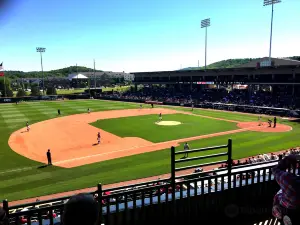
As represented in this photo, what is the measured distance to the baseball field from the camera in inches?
723

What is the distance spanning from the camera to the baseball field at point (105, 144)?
18.4 metres

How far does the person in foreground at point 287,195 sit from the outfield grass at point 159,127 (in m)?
23.9

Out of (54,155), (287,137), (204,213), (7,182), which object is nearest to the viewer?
(204,213)

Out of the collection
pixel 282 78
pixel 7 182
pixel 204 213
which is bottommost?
pixel 7 182

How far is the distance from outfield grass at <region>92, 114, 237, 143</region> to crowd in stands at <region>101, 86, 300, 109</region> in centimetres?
1826

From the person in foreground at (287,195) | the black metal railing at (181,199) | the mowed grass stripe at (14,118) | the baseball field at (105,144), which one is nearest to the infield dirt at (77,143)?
the baseball field at (105,144)

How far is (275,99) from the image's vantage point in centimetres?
5359

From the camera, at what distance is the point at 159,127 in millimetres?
35781

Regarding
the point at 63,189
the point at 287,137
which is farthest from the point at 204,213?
the point at 287,137

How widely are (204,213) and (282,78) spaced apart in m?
58.6

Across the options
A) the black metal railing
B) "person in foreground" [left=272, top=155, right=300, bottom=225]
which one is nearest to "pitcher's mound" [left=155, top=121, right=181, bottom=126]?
the black metal railing

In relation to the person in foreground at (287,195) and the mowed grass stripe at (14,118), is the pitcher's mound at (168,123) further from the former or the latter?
the person in foreground at (287,195)

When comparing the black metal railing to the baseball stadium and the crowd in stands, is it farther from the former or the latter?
the crowd in stands

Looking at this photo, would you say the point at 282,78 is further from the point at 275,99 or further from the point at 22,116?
the point at 22,116
